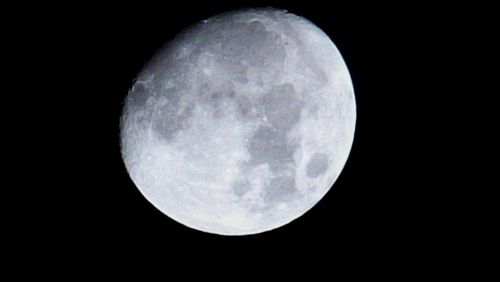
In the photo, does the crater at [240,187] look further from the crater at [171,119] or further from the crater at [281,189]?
the crater at [171,119]

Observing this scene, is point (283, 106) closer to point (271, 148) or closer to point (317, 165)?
point (271, 148)

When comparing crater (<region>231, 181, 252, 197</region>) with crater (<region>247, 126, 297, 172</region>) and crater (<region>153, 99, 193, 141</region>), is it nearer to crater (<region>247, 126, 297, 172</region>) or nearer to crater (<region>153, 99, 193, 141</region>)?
crater (<region>247, 126, 297, 172</region>)

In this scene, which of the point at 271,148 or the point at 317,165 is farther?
the point at 317,165

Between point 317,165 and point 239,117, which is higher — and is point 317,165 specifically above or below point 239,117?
below

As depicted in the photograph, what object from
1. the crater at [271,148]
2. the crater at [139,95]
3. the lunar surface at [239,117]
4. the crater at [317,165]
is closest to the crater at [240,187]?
the lunar surface at [239,117]

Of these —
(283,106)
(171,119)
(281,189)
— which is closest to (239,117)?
(283,106)

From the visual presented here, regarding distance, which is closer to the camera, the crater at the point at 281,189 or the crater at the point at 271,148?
the crater at the point at 271,148

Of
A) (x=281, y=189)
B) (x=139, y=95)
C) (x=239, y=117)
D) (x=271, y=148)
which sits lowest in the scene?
(x=281, y=189)
